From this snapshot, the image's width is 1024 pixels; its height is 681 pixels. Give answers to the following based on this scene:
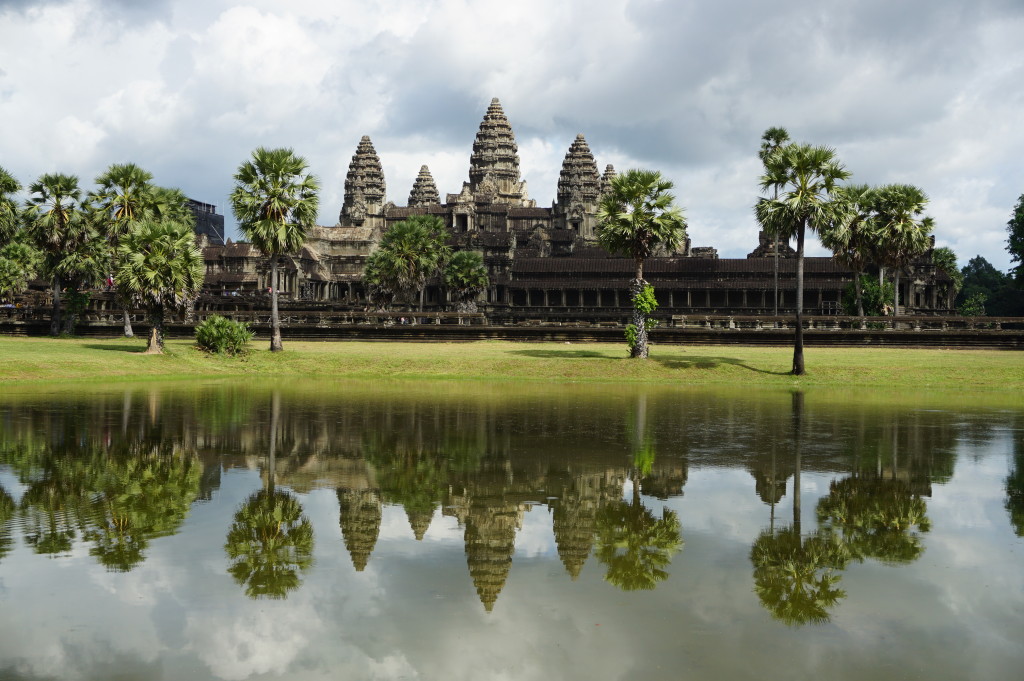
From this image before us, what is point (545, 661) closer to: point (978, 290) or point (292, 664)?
point (292, 664)

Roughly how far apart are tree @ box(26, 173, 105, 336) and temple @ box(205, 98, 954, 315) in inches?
821

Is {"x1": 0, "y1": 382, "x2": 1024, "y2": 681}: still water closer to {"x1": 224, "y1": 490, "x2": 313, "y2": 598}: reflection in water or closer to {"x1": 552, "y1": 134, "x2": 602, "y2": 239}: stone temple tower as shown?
{"x1": 224, "y1": 490, "x2": 313, "y2": 598}: reflection in water

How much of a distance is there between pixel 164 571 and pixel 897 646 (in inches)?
282

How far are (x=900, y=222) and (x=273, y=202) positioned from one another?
38.7 metres

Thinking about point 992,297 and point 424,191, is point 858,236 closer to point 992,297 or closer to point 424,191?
point 992,297

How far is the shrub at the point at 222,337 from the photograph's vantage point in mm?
46656

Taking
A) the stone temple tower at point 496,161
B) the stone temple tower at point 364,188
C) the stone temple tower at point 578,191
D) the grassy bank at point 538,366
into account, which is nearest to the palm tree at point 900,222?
the grassy bank at point 538,366

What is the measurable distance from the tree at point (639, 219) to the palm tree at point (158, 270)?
19324mm

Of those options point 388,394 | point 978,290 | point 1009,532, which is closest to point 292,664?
point 1009,532

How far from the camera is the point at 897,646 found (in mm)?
8656

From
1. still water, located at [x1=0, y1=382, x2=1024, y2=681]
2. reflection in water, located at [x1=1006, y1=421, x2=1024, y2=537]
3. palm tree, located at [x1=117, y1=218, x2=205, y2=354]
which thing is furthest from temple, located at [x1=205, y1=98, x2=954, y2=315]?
still water, located at [x1=0, y1=382, x2=1024, y2=681]

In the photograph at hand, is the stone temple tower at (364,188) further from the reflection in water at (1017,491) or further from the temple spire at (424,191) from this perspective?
the reflection in water at (1017,491)

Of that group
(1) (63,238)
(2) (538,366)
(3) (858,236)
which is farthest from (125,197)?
(3) (858,236)

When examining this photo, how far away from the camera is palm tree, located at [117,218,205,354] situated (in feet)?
149
